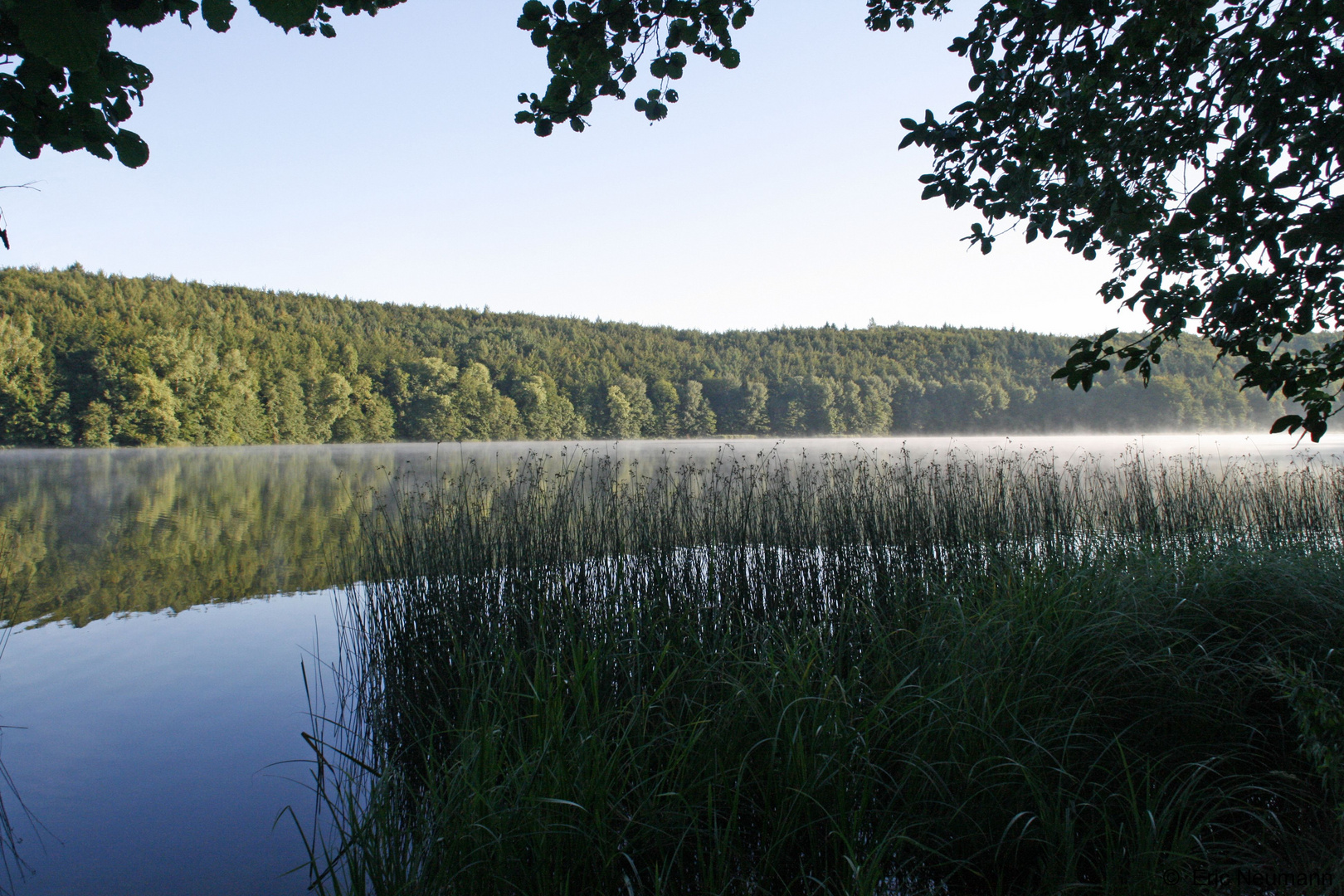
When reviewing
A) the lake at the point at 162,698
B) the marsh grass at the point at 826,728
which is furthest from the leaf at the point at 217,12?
the lake at the point at 162,698

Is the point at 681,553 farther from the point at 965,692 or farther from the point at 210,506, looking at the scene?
the point at 210,506

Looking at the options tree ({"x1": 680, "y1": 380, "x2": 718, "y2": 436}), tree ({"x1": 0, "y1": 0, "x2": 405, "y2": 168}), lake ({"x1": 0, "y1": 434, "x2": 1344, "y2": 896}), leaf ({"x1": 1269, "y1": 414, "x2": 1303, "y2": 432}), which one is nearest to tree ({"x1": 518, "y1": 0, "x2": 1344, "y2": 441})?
→ leaf ({"x1": 1269, "y1": 414, "x2": 1303, "y2": 432})

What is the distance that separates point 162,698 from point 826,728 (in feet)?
11.6

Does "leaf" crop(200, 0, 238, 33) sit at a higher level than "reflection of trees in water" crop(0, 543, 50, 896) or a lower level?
higher

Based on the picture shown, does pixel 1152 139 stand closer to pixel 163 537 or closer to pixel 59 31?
pixel 59 31

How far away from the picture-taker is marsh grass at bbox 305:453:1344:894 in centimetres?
168

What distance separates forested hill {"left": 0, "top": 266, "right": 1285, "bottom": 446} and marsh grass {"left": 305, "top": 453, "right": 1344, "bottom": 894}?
3389 centimetres

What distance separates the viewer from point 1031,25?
246cm

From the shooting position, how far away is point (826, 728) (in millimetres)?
1949

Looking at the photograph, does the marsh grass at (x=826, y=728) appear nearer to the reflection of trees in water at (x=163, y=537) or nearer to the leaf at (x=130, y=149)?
the leaf at (x=130, y=149)

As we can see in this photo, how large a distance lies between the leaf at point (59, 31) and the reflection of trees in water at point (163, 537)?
374 centimetres

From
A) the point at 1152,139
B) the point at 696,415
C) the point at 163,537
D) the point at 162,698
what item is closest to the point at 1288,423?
the point at 1152,139

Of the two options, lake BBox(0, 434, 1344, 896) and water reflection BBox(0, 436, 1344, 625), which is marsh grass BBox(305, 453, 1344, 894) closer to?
lake BBox(0, 434, 1344, 896)

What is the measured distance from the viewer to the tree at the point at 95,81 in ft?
4.09
